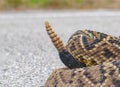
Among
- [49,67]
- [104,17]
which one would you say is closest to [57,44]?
[49,67]

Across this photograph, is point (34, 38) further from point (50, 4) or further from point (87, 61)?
point (50, 4)

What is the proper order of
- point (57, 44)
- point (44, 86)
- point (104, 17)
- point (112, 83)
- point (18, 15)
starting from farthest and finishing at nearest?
point (18, 15), point (104, 17), point (44, 86), point (57, 44), point (112, 83)

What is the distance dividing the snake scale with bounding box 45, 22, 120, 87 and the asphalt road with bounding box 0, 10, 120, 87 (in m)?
0.58

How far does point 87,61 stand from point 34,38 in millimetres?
5358

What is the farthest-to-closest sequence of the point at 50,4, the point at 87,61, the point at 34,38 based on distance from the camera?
the point at 50,4 < the point at 34,38 < the point at 87,61

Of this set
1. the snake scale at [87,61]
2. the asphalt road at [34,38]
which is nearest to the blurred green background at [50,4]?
the asphalt road at [34,38]

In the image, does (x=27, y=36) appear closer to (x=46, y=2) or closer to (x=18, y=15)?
(x=18, y=15)

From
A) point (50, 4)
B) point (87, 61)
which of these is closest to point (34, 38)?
point (87, 61)

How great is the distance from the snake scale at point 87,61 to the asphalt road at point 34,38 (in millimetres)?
584

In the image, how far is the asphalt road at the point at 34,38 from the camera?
252 inches

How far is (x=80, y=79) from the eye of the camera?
4.63m

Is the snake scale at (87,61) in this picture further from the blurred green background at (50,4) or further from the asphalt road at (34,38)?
the blurred green background at (50,4)

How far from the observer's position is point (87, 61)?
5379 millimetres

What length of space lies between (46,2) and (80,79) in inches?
455
